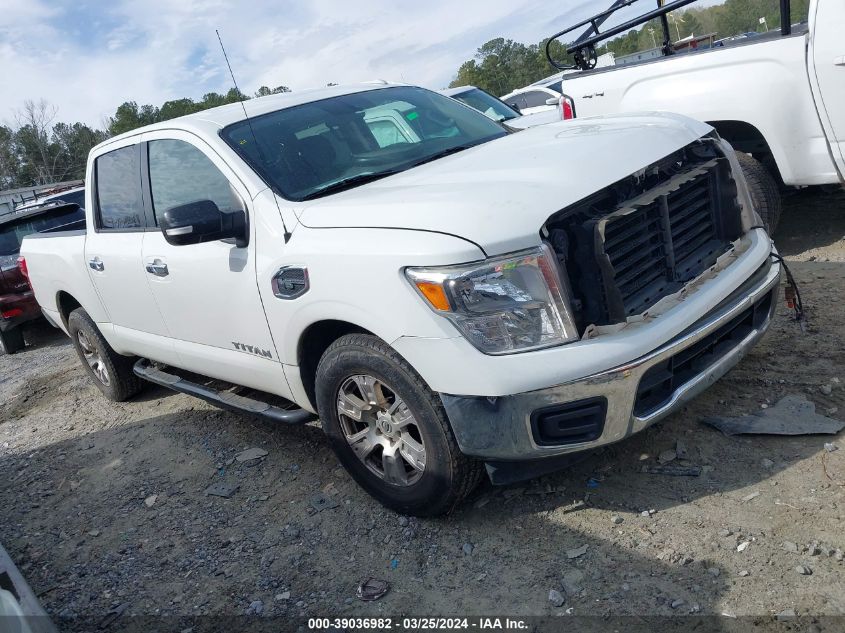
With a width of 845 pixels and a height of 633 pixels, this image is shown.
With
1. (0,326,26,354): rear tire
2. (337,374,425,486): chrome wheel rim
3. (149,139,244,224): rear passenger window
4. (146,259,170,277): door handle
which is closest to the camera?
(337,374,425,486): chrome wheel rim

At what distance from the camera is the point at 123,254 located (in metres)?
4.52

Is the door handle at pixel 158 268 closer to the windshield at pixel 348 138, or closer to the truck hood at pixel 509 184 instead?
the windshield at pixel 348 138

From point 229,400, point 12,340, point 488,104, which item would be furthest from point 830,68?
point 12,340

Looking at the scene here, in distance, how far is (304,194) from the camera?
3.50m

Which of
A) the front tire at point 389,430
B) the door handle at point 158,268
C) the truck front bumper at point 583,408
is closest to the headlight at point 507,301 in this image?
the truck front bumper at point 583,408

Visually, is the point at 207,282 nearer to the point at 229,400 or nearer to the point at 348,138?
the point at 229,400

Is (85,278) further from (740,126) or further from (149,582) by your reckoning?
(740,126)

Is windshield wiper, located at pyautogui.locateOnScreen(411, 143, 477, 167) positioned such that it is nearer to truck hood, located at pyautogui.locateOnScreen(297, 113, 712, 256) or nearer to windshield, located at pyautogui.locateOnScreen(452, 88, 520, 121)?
truck hood, located at pyautogui.locateOnScreen(297, 113, 712, 256)

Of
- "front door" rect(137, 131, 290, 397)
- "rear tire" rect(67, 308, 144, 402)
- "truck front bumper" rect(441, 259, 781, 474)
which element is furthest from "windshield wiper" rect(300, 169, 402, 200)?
"rear tire" rect(67, 308, 144, 402)

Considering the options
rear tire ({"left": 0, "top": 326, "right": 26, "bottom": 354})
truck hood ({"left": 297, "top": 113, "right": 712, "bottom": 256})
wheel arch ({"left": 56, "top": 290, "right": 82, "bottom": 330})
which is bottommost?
rear tire ({"left": 0, "top": 326, "right": 26, "bottom": 354})

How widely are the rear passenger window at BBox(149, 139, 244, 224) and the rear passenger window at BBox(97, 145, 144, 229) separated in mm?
199

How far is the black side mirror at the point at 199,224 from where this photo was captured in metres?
3.37

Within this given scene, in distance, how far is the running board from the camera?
3.73m

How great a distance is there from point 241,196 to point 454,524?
176 centimetres
